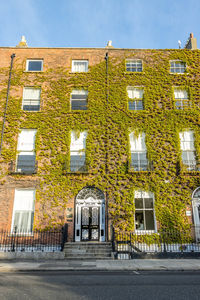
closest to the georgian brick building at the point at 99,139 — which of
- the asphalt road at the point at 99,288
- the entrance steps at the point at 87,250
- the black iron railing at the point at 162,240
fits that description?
the black iron railing at the point at 162,240

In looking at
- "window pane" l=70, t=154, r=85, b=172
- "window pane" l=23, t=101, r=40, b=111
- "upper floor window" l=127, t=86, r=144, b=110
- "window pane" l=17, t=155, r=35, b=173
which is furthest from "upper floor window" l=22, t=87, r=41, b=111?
"upper floor window" l=127, t=86, r=144, b=110

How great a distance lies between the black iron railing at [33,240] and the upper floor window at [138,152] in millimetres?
6429

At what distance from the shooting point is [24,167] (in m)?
16.5

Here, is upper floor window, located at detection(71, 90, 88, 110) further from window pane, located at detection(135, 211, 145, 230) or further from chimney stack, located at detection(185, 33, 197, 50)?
chimney stack, located at detection(185, 33, 197, 50)

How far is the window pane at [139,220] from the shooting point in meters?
15.4

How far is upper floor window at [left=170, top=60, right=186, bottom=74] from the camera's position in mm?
19438

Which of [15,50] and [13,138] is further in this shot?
[15,50]

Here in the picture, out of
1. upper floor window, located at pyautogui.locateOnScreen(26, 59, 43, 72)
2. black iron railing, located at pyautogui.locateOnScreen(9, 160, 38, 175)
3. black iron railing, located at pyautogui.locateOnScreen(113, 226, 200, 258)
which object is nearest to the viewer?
black iron railing, located at pyautogui.locateOnScreen(113, 226, 200, 258)

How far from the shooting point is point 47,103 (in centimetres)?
1802

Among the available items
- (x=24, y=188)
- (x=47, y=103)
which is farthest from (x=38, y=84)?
(x=24, y=188)

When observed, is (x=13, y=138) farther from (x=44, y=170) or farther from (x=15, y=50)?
(x=15, y=50)

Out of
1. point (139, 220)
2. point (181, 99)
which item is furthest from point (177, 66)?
point (139, 220)

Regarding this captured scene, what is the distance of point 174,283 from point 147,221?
27.5ft

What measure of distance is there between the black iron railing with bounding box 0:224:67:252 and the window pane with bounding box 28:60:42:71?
12700mm
